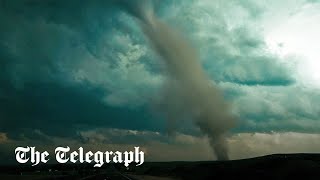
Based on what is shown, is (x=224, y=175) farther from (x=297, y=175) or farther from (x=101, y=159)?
(x=101, y=159)

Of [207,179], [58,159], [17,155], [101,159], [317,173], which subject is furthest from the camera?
[207,179]

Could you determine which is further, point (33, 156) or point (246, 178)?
point (246, 178)

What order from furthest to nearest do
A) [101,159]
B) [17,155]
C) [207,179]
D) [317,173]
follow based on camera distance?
[207,179] < [317,173] < [101,159] < [17,155]

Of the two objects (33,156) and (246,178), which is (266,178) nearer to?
(246,178)

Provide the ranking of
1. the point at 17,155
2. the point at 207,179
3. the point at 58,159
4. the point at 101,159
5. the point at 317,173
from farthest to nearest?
the point at 207,179, the point at 317,173, the point at 101,159, the point at 58,159, the point at 17,155

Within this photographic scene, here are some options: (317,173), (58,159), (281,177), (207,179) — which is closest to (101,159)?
(58,159)

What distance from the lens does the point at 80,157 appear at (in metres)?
75.0

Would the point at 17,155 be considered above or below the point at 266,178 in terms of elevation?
above

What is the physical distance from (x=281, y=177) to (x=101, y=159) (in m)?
31.5

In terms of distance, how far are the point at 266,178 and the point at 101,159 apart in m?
28.4

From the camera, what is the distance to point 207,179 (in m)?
87.2

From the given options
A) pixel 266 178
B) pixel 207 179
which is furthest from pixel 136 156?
pixel 266 178

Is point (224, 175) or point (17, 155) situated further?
point (224, 175)

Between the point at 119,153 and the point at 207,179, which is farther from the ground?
the point at 119,153
